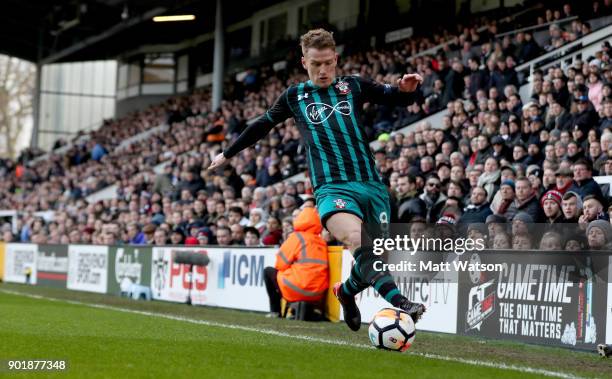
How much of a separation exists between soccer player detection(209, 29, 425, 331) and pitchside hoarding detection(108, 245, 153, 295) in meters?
10.7

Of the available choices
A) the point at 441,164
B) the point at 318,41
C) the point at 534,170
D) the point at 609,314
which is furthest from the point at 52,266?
the point at 318,41

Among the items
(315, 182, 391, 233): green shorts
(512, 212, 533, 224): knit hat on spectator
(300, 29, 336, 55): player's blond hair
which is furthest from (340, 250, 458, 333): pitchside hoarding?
(300, 29, 336, 55): player's blond hair

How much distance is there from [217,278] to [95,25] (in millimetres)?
24228

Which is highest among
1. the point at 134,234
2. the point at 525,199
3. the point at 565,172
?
the point at 565,172

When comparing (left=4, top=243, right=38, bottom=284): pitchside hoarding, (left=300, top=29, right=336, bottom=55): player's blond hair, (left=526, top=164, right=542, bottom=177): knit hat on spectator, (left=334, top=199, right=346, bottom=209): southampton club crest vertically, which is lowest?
(left=4, top=243, right=38, bottom=284): pitchside hoarding

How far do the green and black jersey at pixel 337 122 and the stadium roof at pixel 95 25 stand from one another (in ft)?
75.6

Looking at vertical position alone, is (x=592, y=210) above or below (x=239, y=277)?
above

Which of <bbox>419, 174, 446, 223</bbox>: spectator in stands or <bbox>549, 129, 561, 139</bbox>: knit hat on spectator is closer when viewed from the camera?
<bbox>549, 129, 561, 139</bbox>: knit hat on spectator

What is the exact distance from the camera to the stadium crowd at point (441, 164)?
36.9 ft

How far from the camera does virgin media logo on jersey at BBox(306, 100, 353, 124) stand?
23.5ft

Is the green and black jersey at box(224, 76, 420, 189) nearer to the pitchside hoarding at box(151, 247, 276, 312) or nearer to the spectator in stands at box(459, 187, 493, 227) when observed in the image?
the spectator in stands at box(459, 187, 493, 227)

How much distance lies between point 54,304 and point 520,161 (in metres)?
6.79

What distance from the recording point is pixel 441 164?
46.0 feet

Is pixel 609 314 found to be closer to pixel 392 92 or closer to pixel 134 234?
pixel 392 92
